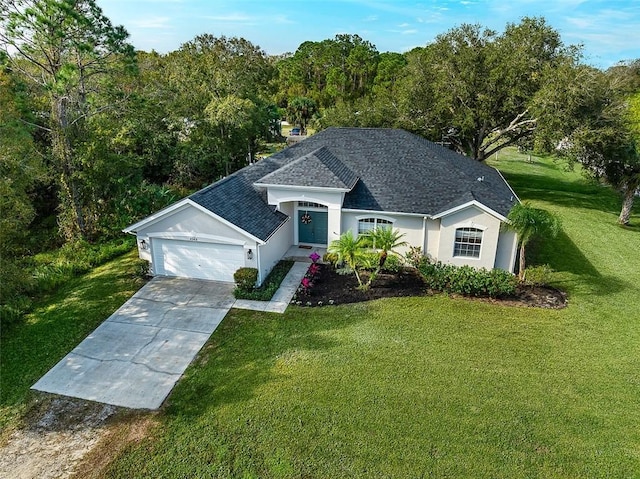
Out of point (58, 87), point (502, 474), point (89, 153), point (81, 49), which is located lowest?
point (502, 474)

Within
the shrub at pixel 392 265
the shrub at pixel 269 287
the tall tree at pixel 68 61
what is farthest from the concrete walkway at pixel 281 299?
the tall tree at pixel 68 61

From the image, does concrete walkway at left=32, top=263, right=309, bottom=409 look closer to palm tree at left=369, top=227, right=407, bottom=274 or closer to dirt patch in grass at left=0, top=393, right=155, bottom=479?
dirt patch in grass at left=0, top=393, right=155, bottom=479

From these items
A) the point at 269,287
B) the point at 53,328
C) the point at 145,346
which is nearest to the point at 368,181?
the point at 269,287

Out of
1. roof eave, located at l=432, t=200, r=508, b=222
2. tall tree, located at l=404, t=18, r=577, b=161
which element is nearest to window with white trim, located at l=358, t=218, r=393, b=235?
roof eave, located at l=432, t=200, r=508, b=222

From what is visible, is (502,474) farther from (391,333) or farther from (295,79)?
(295,79)

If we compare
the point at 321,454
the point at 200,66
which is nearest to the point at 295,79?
the point at 200,66

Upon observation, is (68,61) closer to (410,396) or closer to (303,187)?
(303,187)

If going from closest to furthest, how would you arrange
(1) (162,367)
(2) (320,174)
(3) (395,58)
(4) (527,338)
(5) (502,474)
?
(5) (502,474) < (1) (162,367) < (4) (527,338) < (2) (320,174) < (3) (395,58)

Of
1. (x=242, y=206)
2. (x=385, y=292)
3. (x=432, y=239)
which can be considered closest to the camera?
(x=385, y=292)
